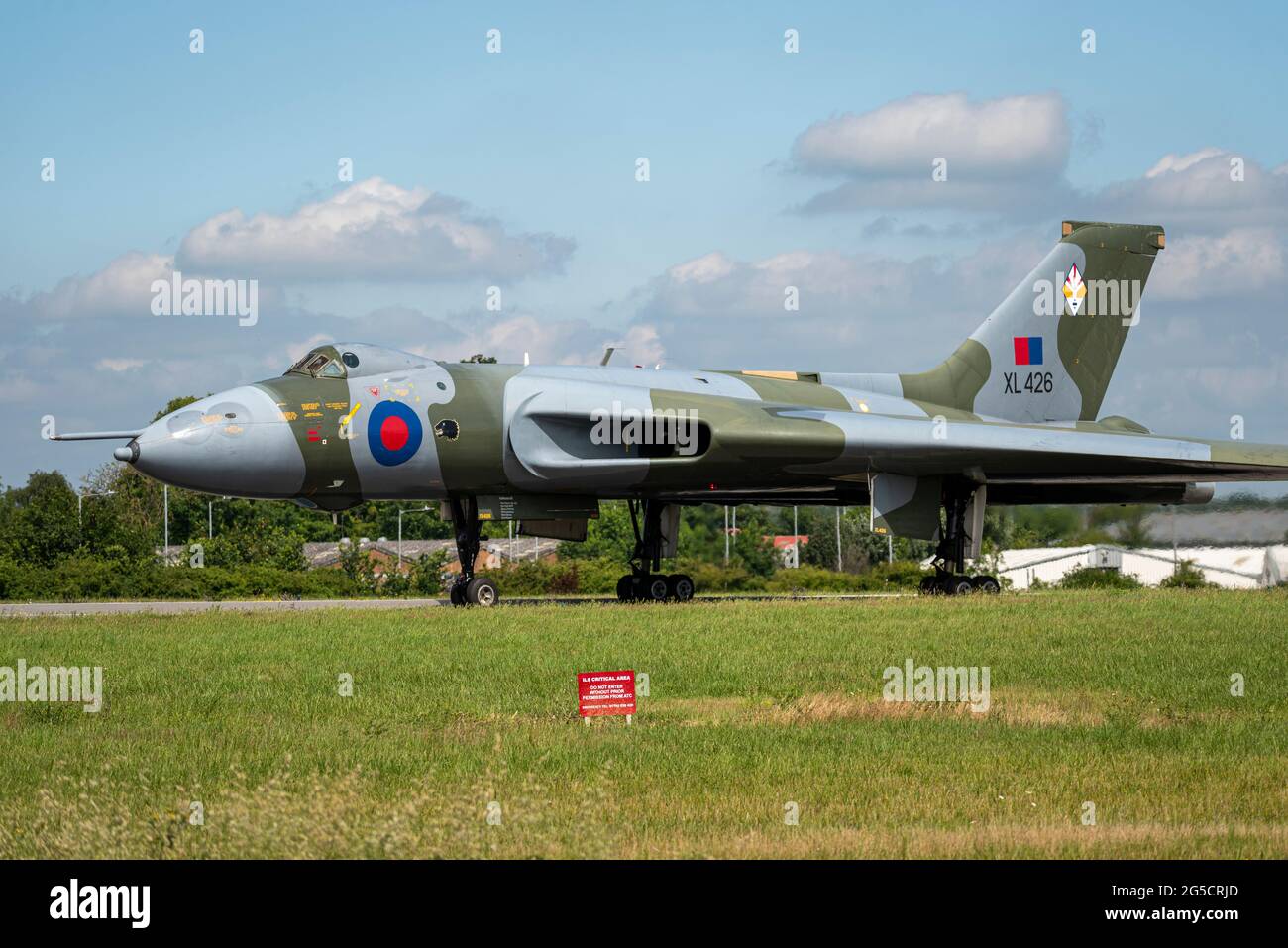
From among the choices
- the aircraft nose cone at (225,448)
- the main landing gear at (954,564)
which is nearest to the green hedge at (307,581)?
the main landing gear at (954,564)

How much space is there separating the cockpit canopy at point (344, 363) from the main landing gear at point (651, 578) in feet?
18.8

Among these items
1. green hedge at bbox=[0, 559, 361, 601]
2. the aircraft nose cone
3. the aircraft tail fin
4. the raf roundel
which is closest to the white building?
the aircraft tail fin

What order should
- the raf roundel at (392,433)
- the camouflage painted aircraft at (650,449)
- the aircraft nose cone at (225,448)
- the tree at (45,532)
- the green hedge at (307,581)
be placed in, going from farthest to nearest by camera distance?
the tree at (45,532) → the green hedge at (307,581) → the raf roundel at (392,433) → the camouflage painted aircraft at (650,449) → the aircraft nose cone at (225,448)

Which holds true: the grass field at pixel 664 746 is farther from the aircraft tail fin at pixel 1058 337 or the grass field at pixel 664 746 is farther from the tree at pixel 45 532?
the tree at pixel 45 532

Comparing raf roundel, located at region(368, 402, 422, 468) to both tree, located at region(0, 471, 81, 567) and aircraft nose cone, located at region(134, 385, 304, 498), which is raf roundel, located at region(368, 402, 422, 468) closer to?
aircraft nose cone, located at region(134, 385, 304, 498)

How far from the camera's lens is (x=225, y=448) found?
856 inches

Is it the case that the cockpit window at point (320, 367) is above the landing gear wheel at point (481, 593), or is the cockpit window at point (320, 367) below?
above

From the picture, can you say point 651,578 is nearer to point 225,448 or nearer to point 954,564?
point 954,564

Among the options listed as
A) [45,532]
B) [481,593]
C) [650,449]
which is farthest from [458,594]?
[45,532]

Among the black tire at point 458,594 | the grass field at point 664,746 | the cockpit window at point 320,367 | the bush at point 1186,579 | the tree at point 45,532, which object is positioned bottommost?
the grass field at point 664,746

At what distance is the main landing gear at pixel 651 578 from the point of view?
1057 inches
